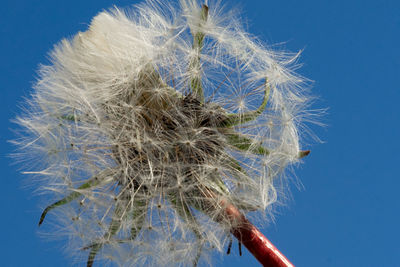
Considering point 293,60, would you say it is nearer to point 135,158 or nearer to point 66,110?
point 135,158

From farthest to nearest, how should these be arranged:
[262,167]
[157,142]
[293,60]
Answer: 1. [293,60]
2. [262,167]
3. [157,142]

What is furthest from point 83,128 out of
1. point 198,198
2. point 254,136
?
point 254,136

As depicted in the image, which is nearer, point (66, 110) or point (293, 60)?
point (66, 110)

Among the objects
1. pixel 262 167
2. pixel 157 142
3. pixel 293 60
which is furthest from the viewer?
pixel 293 60

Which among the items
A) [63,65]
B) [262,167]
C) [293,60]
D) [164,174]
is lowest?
[262,167]
